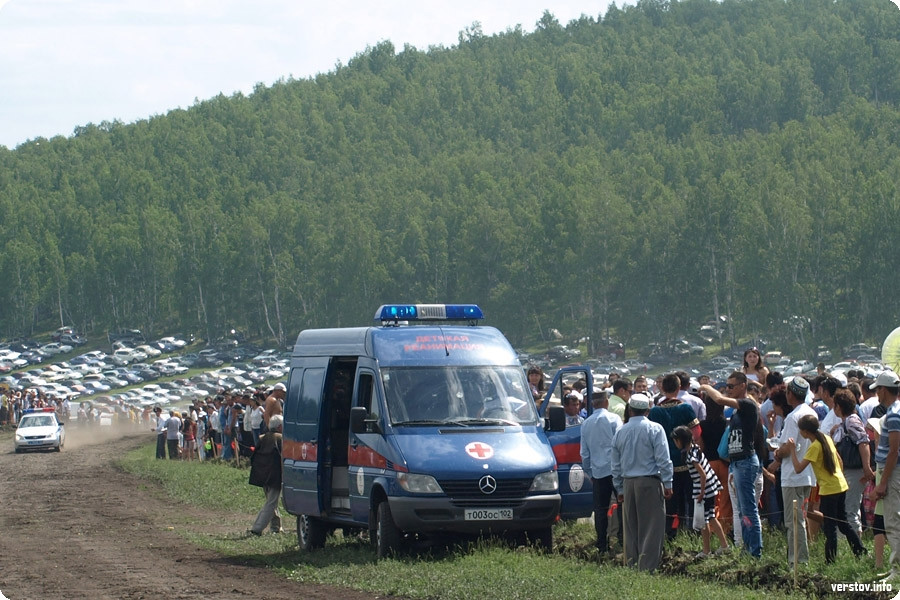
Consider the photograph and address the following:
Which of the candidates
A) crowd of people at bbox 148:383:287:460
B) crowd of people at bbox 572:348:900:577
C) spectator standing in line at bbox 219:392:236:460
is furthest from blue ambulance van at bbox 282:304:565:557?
spectator standing in line at bbox 219:392:236:460

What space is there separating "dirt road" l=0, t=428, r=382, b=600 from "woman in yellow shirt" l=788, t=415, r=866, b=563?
4546 millimetres

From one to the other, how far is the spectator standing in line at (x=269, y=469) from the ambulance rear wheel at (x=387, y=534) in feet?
14.6

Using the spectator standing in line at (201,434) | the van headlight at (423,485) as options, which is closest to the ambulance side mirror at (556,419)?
the van headlight at (423,485)

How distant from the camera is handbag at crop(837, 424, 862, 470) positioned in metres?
12.7

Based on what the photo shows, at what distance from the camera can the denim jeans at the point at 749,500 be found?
41.4ft

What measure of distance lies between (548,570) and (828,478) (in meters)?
2.87

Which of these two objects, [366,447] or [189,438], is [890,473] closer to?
[366,447]

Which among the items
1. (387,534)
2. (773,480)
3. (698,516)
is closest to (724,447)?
(698,516)

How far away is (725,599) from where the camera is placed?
10547 millimetres

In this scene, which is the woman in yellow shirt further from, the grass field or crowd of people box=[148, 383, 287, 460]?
crowd of people box=[148, 383, 287, 460]

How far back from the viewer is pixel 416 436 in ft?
47.1

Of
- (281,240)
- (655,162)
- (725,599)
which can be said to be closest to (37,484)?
(725,599)

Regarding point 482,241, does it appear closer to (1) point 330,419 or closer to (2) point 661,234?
(2) point 661,234

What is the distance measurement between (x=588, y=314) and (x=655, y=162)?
43726 mm
